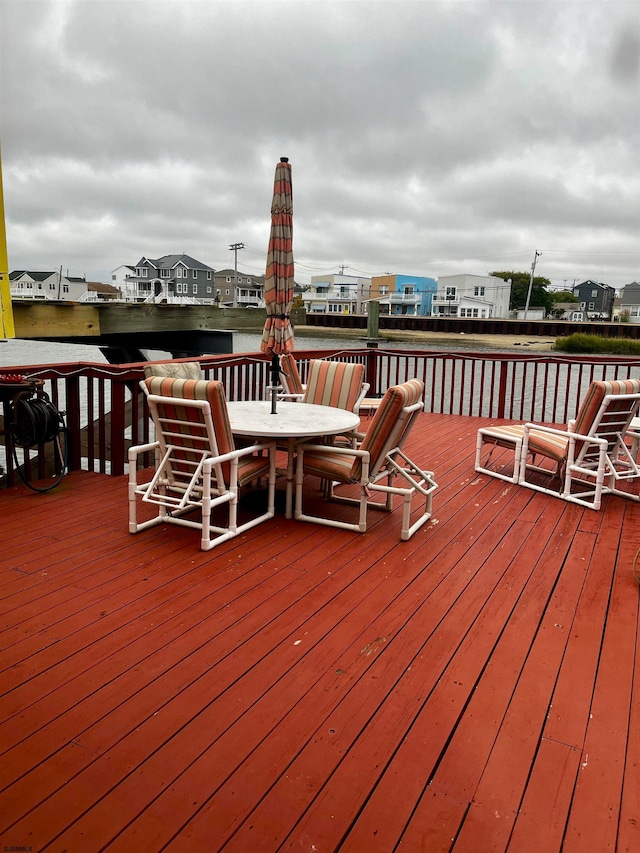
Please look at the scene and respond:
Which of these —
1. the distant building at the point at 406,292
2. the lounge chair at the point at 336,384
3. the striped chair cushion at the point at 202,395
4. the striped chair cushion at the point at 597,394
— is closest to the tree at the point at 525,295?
the distant building at the point at 406,292

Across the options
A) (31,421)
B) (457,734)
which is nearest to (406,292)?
(31,421)

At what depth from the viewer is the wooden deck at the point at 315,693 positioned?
5.16 ft

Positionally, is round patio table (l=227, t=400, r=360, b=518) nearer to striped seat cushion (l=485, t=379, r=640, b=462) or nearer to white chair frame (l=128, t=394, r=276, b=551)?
white chair frame (l=128, t=394, r=276, b=551)

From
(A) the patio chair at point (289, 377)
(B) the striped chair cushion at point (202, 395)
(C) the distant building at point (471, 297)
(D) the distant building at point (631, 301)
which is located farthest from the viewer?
(C) the distant building at point (471, 297)

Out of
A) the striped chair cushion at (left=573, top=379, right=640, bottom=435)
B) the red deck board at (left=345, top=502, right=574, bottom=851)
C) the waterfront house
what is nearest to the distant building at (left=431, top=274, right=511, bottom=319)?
the striped chair cushion at (left=573, top=379, right=640, bottom=435)

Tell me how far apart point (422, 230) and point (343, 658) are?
45.5 m

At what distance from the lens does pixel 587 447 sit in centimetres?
450

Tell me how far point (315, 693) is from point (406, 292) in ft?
152

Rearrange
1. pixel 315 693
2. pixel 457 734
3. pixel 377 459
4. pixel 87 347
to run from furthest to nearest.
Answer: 1. pixel 87 347
2. pixel 377 459
3. pixel 315 693
4. pixel 457 734

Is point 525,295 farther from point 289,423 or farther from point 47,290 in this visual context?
point 289,423

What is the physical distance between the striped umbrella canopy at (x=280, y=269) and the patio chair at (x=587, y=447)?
1998 millimetres

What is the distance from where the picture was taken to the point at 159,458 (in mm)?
3811

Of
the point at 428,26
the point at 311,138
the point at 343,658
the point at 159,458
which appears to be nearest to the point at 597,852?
the point at 343,658

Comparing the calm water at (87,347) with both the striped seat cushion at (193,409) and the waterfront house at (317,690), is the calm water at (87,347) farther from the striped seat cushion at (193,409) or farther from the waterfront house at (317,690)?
the waterfront house at (317,690)
